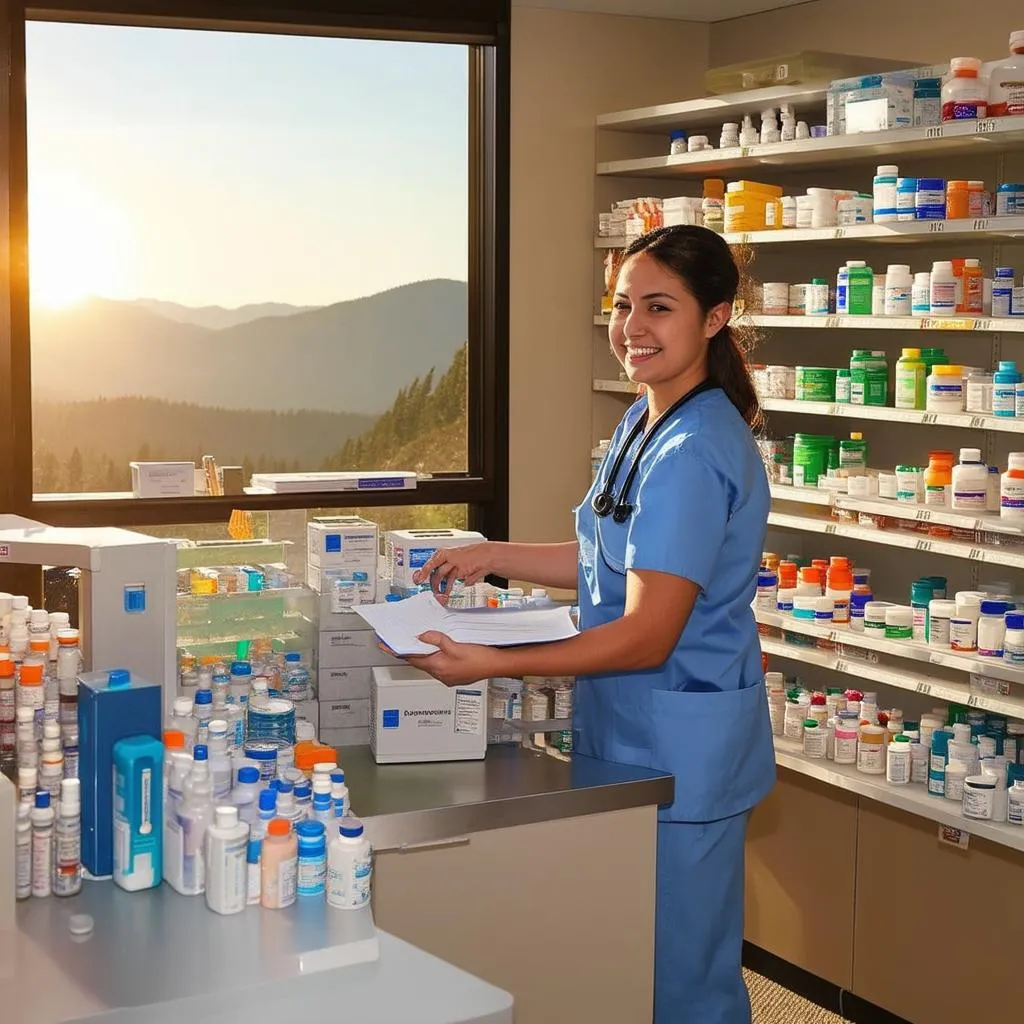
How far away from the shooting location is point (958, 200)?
3496 millimetres

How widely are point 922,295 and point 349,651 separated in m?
1.72

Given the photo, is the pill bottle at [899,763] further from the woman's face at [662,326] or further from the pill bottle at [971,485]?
the woman's face at [662,326]

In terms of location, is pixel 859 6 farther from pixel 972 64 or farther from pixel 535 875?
pixel 535 875

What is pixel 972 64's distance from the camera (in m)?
3.36

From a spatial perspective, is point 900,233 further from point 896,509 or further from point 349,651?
point 349,651

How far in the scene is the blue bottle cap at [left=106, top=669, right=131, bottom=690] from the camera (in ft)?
7.03


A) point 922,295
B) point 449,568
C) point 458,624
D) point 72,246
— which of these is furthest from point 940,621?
point 72,246

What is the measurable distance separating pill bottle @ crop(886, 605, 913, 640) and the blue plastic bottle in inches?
87.1

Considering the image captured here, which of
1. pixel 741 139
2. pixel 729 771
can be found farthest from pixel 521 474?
pixel 729 771

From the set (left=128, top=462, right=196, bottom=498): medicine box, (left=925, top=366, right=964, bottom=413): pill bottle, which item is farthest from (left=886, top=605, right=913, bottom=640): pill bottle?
(left=128, top=462, right=196, bottom=498): medicine box

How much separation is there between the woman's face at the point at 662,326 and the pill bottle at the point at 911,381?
1.14 meters

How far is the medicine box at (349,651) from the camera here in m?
2.87

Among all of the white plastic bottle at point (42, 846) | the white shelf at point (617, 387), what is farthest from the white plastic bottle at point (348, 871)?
the white shelf at point (617, 387)

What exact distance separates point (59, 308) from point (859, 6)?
249 centimetres
